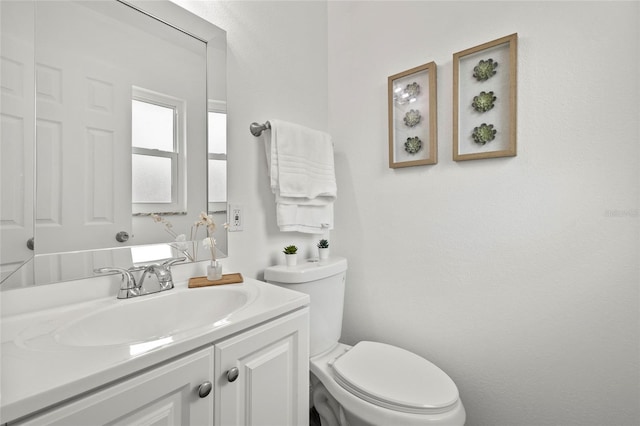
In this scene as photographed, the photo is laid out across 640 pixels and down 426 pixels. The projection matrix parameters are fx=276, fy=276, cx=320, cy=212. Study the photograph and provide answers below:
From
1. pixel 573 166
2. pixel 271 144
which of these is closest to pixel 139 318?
pixel 271 144

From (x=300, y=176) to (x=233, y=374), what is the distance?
0.81 m

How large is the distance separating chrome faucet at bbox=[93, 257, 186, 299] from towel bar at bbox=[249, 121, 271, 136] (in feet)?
1.95

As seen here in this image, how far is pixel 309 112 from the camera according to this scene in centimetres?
148

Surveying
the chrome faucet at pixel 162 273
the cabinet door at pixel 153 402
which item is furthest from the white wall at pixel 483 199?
the cabinet door at pixel 153 402

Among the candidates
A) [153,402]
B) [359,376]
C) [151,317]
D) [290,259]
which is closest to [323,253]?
[290,259]

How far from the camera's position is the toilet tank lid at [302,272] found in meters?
1.13

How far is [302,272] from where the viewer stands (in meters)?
1.13

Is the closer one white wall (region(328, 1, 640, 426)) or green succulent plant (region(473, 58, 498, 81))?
white wall (region(328, 1, 640, 426))

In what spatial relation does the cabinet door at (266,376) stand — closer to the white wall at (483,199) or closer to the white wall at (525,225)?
the white wall at (483,199)

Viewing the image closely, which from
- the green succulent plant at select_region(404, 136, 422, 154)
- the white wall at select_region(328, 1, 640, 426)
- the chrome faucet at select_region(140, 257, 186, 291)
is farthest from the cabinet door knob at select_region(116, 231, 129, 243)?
the green succulent plant at select_region(404, 136, 422, 154)

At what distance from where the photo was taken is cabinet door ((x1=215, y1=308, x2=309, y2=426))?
62cm

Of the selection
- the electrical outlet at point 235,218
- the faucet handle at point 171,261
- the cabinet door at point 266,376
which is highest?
the electrical outlet at point 235,218

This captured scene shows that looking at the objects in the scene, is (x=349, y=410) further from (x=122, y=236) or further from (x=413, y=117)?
(x=413, y=117)

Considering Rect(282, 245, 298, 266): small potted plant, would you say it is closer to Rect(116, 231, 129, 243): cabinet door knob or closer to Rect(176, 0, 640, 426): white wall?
Rect(176, 0, 640, 426): white wall
